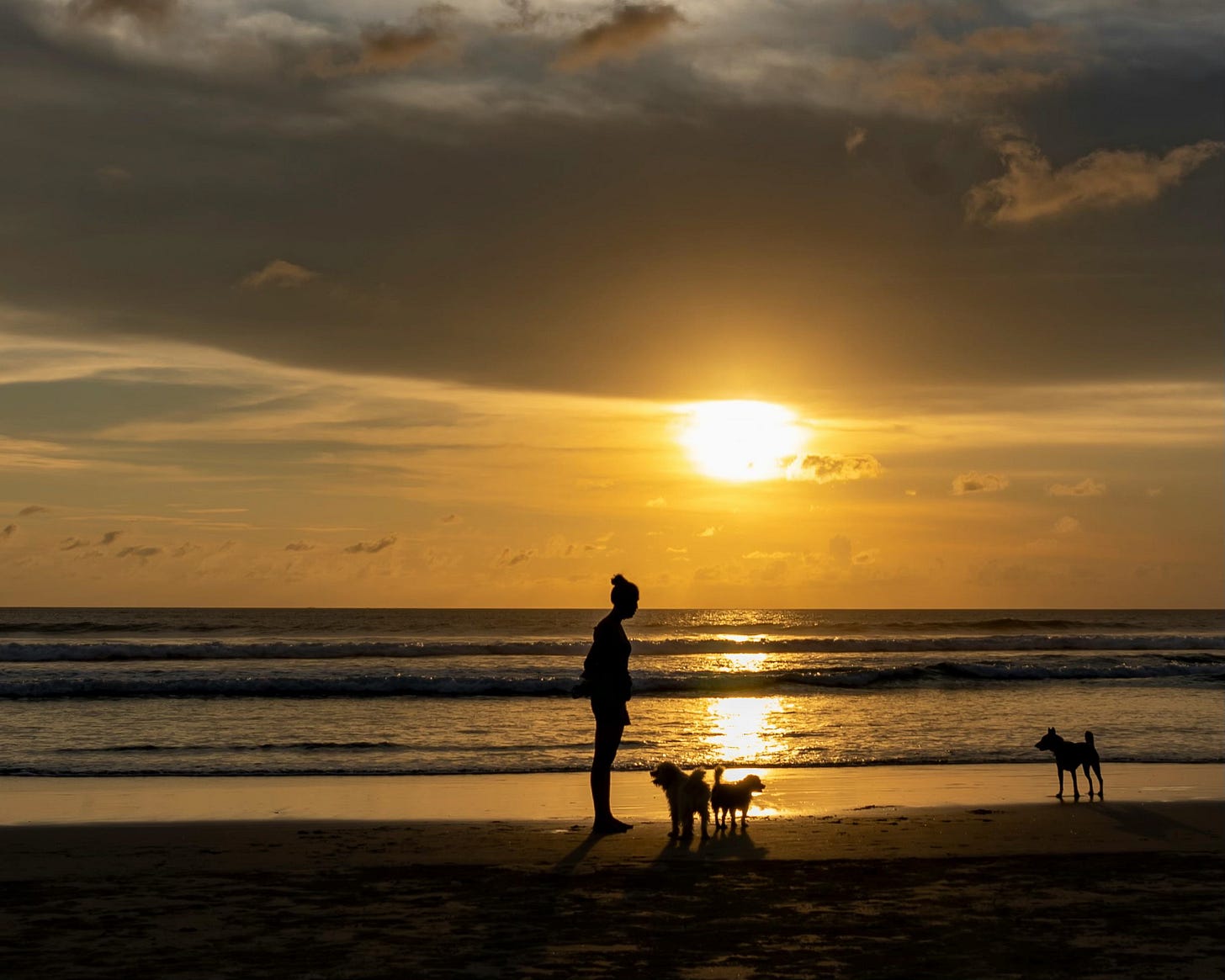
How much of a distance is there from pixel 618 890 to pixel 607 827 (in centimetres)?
243

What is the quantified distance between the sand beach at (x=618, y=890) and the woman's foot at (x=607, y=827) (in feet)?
0.51

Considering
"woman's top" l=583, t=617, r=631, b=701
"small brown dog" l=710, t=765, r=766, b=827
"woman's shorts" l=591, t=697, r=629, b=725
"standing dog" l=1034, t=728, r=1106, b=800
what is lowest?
"small brown dog" l=710, t=765, r=766, b=827

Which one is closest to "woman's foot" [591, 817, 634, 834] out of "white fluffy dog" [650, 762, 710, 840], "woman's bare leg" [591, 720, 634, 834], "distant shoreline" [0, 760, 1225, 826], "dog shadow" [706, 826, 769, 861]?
"woman's bare leg" [591, 720, 634, 834]

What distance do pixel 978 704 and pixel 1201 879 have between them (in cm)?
1750

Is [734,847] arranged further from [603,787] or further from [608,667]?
[608,667]

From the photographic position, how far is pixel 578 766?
15.6 meters

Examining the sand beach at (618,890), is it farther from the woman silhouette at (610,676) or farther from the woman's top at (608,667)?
the woman's top at (608,667)

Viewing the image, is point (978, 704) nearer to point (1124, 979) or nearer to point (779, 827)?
point (779, 827)

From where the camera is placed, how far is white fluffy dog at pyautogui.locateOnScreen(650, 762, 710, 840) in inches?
395

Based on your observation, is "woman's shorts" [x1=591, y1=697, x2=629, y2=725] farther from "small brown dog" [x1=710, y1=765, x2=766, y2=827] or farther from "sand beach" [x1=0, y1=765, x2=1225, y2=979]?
"small brown dog" [x1=710, y1=765, x2=766, y2=827]

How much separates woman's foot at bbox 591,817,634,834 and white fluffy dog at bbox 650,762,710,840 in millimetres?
431

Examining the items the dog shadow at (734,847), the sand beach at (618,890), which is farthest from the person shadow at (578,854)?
the dog shadow at (734,847)

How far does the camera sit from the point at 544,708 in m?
24.2

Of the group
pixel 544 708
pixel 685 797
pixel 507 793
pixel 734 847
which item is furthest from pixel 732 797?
pixel 544 708
